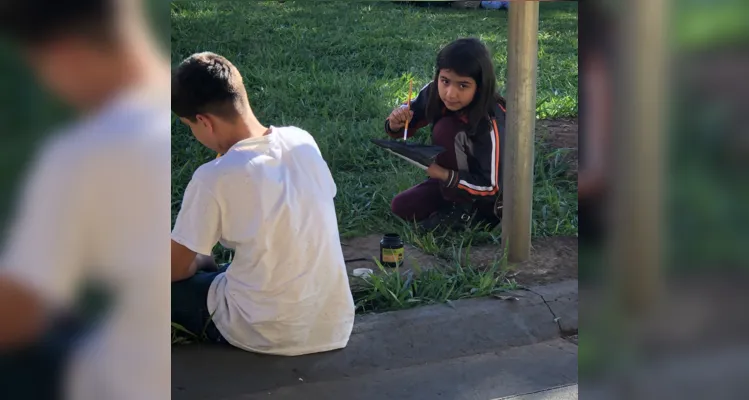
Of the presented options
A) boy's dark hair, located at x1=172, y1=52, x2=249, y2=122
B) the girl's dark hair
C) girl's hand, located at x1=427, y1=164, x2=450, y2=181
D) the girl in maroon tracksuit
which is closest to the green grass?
the girl in maroon tracksuit

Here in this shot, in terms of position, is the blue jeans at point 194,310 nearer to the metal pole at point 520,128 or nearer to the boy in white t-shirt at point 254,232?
the boy in white t-shirt at point 254,232

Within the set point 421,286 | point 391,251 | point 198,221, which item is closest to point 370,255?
point 391,251

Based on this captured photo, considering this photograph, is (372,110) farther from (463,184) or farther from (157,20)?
(157,20)

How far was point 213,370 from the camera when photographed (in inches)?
118

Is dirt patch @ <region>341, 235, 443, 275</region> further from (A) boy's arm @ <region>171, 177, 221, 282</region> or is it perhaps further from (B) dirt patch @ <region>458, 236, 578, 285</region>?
(A) boy's arm @ <region>171, 177, 221, 282</region>

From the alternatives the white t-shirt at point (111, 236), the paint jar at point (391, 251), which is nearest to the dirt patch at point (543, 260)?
the paint jar at point (391, 251)

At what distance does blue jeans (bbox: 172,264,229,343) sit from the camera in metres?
3.16

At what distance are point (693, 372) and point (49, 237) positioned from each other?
3.60ft

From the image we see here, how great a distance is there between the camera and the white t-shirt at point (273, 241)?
9.34 feet

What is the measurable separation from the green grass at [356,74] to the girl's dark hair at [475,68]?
611 millimetres

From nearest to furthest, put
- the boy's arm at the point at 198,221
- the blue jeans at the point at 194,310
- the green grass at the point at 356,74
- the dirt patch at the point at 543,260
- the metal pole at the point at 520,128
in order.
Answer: the boy's arm at the point at 198,221 < the blue jeans at the point at 194,310 < the metal pole at the point at 520,128 < the dirt patch at the point at 543,260 < the green grass at the point at 356,74

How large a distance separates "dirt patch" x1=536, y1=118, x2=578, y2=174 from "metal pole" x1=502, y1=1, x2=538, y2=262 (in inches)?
56.2

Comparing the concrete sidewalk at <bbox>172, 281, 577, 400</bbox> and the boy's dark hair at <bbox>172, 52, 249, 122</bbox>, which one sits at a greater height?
the boy's dark hair at <bbox>172, 52, 249, 122</bbox>

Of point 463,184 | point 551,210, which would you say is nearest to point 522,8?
point 463,184
